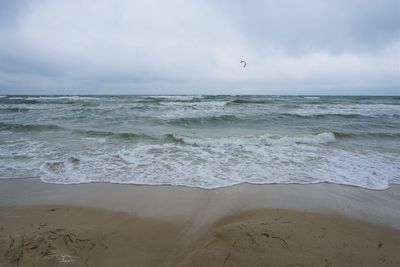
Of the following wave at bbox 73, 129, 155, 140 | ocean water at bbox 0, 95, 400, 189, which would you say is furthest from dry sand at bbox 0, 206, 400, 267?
wave at bbox 73, 129, 155, 140

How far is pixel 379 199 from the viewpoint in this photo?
13.0 ft

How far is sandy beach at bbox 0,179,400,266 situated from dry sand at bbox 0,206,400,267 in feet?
0.03

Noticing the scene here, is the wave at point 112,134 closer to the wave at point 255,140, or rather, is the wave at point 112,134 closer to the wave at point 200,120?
the wave at point 255,140

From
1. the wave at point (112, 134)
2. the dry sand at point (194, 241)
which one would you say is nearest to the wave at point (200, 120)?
the wave at point (112, 134)

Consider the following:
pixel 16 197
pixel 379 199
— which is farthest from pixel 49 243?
pixel 379 199

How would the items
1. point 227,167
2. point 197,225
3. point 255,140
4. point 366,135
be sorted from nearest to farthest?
point 197,225
point 227,167
point 255,140
point 366,135

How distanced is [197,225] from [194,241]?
0.39 m

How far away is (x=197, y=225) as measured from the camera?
3133 mm

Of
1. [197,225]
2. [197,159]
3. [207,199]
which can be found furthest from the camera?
[197,159]

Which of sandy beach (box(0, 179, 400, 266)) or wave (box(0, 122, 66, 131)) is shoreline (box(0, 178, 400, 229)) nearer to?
sandy beach (box(0, 179, 400, 266))

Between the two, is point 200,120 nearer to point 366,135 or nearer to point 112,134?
point 112,134

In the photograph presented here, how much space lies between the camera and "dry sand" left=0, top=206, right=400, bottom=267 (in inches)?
93.5

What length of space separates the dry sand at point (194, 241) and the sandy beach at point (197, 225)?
1cm

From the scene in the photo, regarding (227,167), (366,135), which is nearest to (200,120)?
(366,135)
